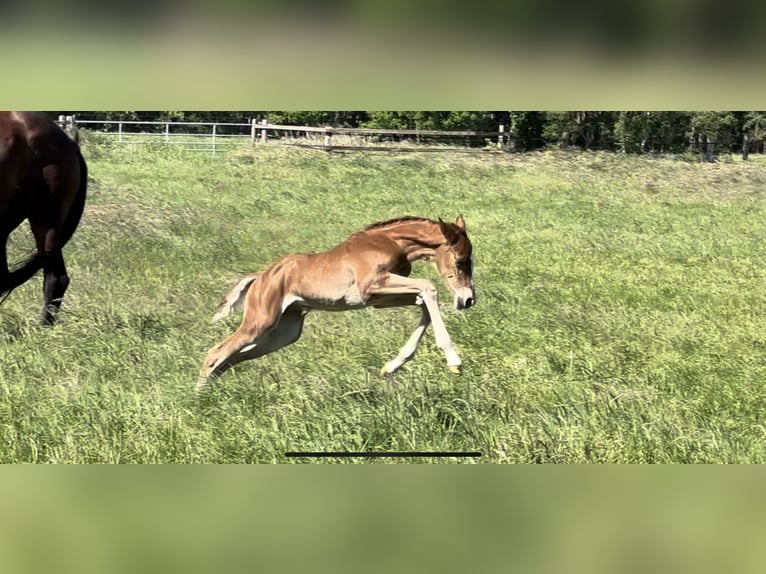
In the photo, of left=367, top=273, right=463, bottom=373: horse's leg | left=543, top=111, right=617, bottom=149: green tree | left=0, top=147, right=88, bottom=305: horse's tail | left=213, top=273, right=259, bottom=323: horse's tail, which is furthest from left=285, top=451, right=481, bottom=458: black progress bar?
left=0, top=147, right=88, bottom=305: horse's tail

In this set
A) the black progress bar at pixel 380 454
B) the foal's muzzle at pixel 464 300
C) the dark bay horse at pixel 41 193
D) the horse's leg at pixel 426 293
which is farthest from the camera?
the dark bay horse at pixel 41 193

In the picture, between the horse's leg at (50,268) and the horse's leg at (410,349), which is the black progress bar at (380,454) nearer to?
the horse's leg at (410,349)

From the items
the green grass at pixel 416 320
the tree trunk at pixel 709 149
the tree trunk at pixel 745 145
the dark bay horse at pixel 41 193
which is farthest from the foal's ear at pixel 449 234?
the dark bay horse at pixel 41 193

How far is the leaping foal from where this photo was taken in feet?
10.7

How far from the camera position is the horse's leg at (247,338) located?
10.9 ft

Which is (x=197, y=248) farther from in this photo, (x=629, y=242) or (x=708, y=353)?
(x=708, y=353)

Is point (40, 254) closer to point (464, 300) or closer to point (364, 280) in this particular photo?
point (364, 280)

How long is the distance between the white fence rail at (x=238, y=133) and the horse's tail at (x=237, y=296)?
648 millimetres

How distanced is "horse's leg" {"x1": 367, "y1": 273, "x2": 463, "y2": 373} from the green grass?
307 millimetres

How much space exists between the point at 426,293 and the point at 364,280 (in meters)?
0.26

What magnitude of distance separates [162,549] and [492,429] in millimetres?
1691

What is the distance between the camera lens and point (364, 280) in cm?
326

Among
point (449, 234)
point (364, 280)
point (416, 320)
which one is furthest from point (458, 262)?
point (416, 320)
